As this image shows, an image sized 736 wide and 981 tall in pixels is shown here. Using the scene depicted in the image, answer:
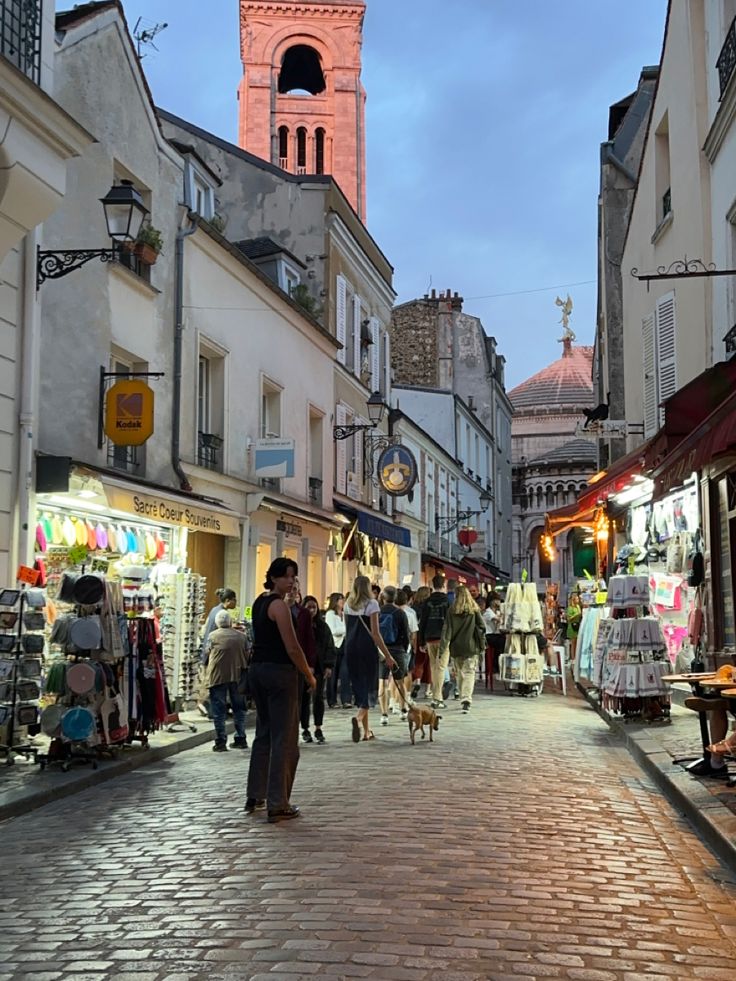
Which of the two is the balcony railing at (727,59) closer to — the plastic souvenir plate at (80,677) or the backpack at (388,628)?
the backpack at (388,628)

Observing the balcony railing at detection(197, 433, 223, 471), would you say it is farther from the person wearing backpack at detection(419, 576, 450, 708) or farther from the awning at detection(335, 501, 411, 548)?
the awning at detection(335, 501, 411, 548)

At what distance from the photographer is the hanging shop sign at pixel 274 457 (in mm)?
18891

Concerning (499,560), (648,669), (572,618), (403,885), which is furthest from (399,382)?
(403,885)

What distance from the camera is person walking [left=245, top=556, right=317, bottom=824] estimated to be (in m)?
7.27

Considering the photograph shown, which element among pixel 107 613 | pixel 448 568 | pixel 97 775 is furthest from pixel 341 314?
pixel 97 775

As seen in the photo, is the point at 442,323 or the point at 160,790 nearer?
the point at 160,790

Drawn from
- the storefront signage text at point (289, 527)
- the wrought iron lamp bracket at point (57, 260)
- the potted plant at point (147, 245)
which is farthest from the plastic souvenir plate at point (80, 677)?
the storefront signage text at point (289, 527)

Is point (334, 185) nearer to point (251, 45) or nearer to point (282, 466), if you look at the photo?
point (282, 466)

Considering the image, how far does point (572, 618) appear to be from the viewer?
23312 millimetres

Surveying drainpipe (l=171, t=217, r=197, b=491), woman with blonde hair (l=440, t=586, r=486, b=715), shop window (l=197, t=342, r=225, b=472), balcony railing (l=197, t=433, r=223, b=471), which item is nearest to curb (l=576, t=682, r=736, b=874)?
woman with blonde hair (l=440, t=586, r=486, b=715)

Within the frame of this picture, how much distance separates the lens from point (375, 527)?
83.9 ft

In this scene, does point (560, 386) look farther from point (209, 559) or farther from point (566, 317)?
point (209, 559)

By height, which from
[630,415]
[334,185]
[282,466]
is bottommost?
[282,466]

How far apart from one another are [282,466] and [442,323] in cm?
2982
